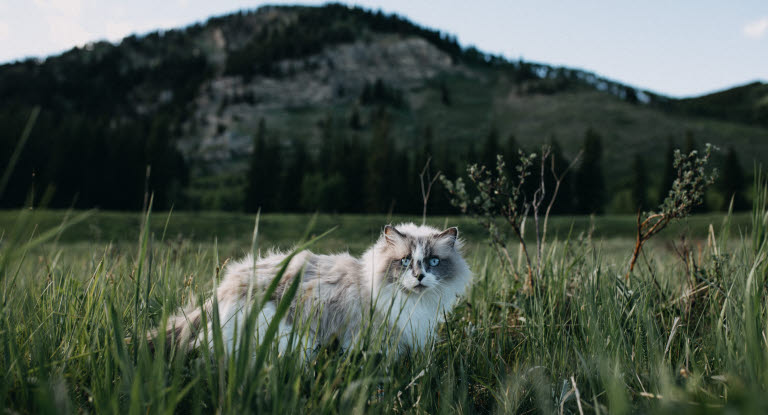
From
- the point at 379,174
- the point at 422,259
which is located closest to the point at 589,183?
the point at 379,174

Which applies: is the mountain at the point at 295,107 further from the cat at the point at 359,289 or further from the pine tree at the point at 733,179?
the cat at the point at 359,289

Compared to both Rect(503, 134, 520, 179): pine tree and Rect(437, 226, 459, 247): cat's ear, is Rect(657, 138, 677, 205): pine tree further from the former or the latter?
Rect(437, 226, 459, 247): cat's ear

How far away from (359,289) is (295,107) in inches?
5623

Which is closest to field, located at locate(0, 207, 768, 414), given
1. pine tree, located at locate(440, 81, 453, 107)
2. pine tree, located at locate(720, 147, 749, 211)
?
pine tree, located at locate(720, 147, 749, 211)

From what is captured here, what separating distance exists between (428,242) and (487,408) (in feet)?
4.27

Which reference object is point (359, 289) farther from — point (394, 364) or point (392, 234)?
point (394, 364)

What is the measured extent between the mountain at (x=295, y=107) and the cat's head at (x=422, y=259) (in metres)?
53.3

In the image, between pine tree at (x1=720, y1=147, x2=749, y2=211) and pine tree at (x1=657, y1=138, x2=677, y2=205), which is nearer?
pine tree at (x1=657, y1=138, x2=677, y2=205)

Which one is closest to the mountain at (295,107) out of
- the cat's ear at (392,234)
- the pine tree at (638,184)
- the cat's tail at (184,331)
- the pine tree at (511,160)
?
the pine tree at (638,184)

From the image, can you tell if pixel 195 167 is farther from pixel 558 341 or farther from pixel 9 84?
pixel 558 341

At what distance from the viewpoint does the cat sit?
8.82ft

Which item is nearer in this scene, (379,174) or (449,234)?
(449,234)

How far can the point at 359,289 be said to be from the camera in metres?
3.02

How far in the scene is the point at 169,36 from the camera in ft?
630
